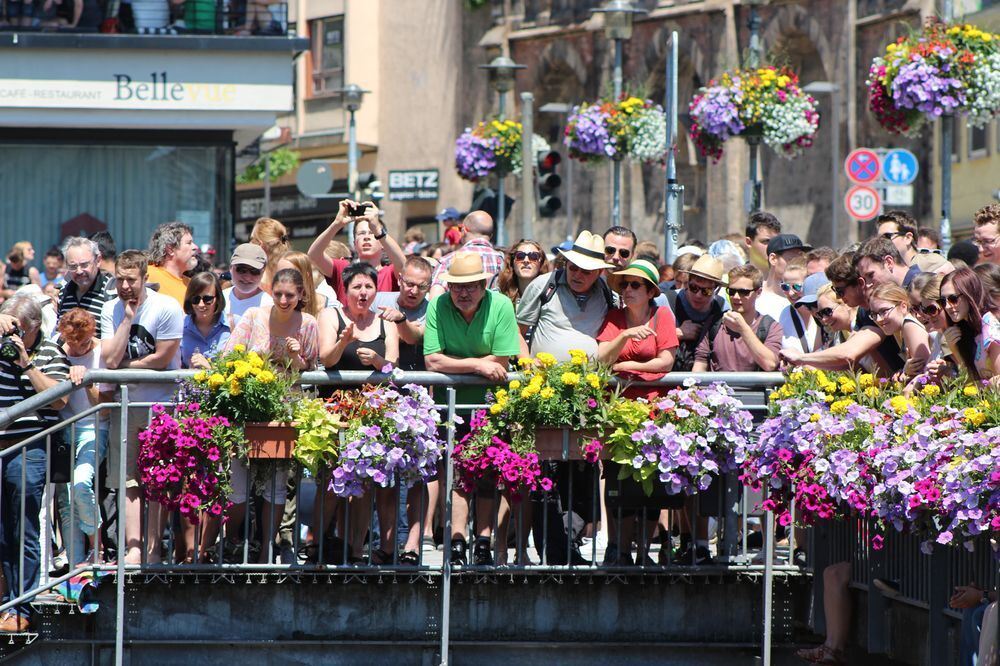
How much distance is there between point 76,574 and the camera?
10008mm

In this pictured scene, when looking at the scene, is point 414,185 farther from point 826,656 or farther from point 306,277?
point 826,656

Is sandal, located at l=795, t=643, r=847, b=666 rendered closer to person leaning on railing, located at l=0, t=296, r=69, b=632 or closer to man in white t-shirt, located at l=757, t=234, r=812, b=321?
man in white t-shirt, located at l=757, t=234, r=812, b=321

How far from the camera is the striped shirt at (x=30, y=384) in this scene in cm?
1023

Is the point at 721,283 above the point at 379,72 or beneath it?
beneath

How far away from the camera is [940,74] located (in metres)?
17.1

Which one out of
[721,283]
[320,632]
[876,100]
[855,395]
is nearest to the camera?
[855,395]

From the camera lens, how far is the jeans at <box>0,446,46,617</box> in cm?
1009

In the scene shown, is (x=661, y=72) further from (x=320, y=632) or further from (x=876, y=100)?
(x=320, y=632)

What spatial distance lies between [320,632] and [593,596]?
59.7 inches

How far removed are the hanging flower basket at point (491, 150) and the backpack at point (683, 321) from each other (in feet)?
59.7

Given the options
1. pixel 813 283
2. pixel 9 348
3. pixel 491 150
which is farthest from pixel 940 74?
pixel 491 150

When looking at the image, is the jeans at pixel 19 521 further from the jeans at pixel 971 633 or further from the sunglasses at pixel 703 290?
the jeans at pixel 971 633

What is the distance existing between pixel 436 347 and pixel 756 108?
12.8m

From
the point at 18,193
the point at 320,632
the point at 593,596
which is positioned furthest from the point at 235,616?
the point at 18,193
